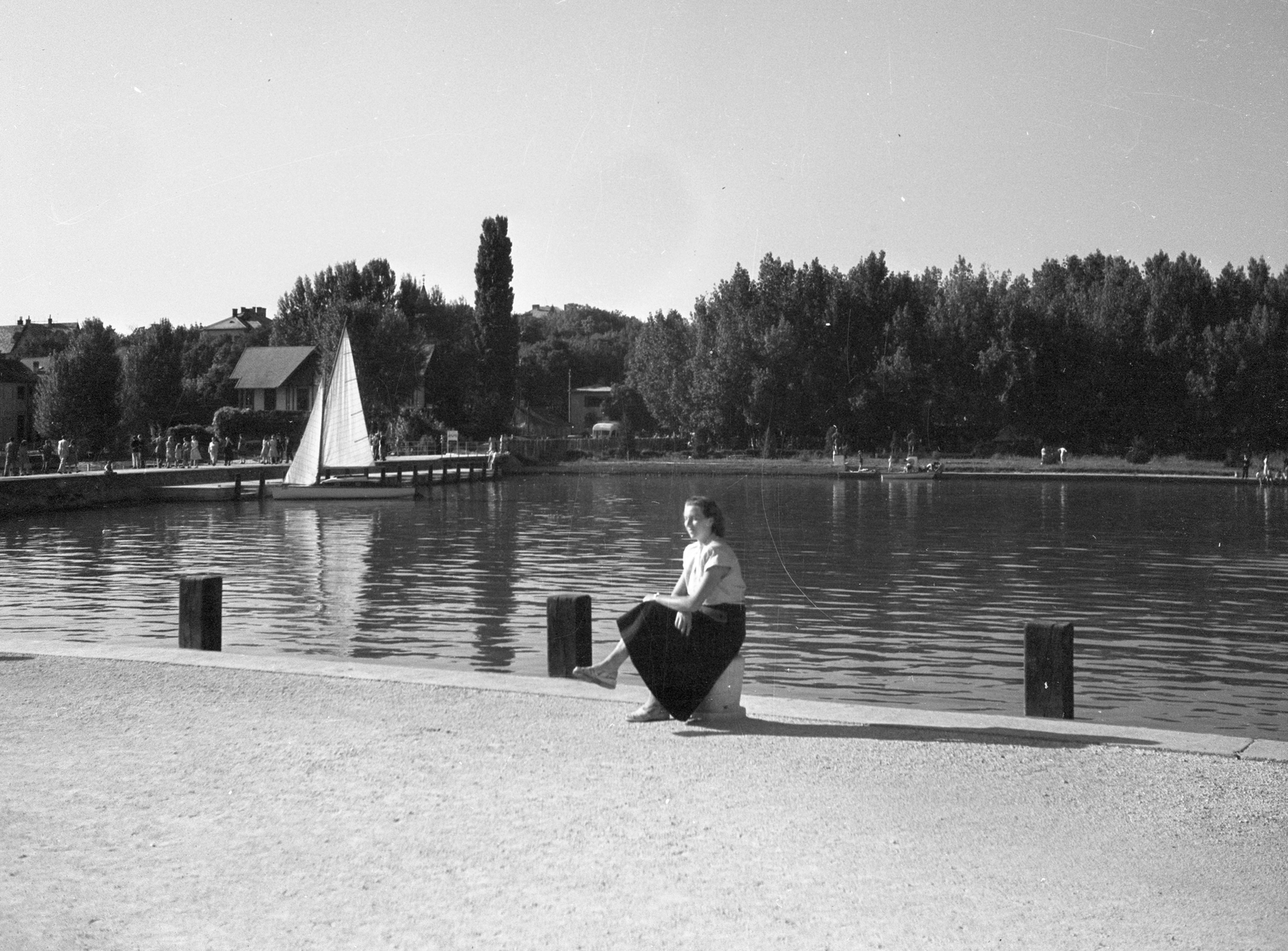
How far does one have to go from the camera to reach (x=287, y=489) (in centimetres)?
6031

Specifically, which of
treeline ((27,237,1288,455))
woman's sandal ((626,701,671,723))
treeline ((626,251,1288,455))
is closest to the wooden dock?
treeline ((27,237,1288,455))

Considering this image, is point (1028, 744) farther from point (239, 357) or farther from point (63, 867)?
point (239, 357)

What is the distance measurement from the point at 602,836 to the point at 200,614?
319 inches

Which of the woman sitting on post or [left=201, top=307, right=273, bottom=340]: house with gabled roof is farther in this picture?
[left=201, top=307, right=273, bottom=340]: house with gabled roof

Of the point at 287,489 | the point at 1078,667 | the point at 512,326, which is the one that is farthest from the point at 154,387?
the point at 1078,667

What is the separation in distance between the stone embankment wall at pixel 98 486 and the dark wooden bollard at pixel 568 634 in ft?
138

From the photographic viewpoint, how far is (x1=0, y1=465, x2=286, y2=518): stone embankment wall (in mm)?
49688

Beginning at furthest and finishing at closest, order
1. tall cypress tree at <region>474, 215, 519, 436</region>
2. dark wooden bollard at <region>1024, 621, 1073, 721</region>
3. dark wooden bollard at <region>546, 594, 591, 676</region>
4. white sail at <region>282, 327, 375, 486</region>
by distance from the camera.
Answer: tall cypress tree at <region>474, 215, 519, 436</region> → white sail at <region>282, 327, 375, 486</region> → dark wooden bollard at <region>546, 594, 591, 676</region> → dark wooden bollard at <region>1024, 621, 1073, 721</region>

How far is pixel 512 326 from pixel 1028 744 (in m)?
91.3

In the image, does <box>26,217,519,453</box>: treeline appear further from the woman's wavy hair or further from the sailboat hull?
the woman's wavy hair

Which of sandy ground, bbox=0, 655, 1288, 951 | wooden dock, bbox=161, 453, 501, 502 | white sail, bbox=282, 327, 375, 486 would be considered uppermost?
white sail, bbox=282, 327, 375, 486

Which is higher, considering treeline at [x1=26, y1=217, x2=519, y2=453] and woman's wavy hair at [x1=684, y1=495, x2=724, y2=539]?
treeline at [x1=26, y1=217, x2=519, y2=453]

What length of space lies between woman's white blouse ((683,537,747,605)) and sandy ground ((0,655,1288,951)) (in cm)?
90

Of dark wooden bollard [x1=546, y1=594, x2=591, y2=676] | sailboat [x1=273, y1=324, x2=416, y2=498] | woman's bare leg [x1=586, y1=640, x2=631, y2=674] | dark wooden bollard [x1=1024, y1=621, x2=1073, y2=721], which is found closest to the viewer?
woman's bare leg [x1=586, y1=640, x2=631, y2=674]
